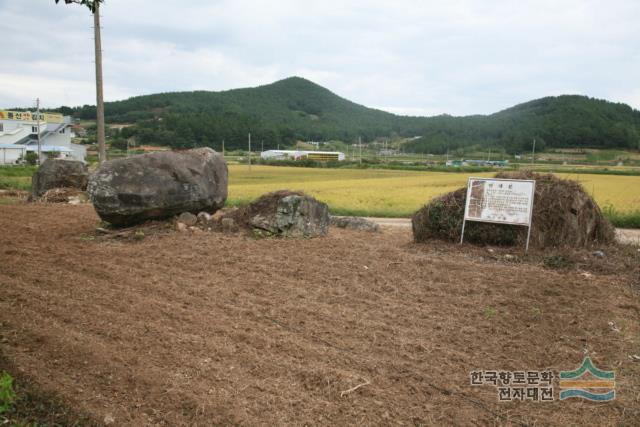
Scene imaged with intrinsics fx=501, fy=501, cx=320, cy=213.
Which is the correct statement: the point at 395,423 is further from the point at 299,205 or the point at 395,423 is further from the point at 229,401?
the point at 299,205

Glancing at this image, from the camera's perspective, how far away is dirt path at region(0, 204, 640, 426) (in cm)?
390

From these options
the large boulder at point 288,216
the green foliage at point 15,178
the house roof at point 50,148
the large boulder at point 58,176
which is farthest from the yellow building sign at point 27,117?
the large boulder at point 288,216

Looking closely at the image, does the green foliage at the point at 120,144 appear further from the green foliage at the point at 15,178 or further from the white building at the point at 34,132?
the green foliage at the point at 15,178

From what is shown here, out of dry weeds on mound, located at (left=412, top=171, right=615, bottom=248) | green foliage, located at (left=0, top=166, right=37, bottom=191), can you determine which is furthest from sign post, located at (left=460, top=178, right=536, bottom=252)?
green foliage, located at (left=0, top=166, right=37, bottom=191)

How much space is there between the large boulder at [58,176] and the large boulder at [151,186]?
9321mm

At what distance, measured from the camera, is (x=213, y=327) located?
5.21 meters

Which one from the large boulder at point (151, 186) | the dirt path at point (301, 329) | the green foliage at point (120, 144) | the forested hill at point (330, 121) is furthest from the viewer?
the forested hill at point (330, 121)

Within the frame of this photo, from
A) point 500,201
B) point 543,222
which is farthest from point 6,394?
point 543,222

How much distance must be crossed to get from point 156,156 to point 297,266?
4.36 m

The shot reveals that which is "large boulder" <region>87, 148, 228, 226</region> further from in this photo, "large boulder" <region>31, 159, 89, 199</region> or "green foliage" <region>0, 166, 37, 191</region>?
"green foliage" <region>0, 166, 37, 191</region>

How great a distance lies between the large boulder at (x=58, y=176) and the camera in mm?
17656

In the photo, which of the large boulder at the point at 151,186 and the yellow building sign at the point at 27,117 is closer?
the large boulder at the point at 151,186

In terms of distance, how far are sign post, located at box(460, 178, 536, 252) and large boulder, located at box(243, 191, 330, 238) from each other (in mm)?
3016

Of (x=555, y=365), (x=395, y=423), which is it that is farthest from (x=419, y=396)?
(x=555, y=365)
